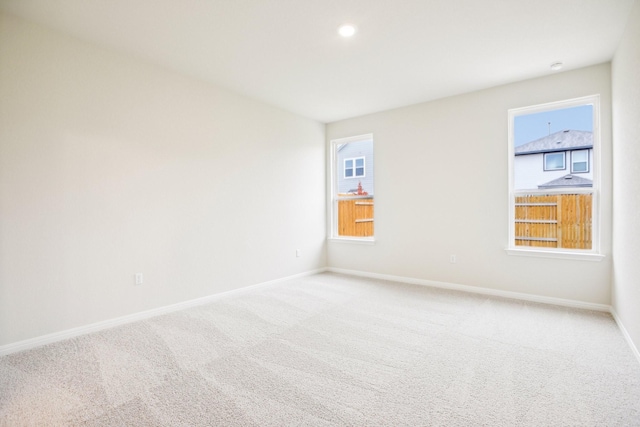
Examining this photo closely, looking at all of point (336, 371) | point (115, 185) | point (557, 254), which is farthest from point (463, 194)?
point (115, 185)

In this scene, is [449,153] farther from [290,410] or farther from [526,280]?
[290,410]

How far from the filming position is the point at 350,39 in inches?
113

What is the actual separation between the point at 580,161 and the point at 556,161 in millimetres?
220

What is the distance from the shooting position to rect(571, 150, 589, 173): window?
3.56 metres

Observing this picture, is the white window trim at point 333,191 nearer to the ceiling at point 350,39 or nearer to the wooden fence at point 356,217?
the wooden fence at point 356,217

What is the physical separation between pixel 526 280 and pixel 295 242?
3.16 meters

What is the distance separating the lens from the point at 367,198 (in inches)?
208

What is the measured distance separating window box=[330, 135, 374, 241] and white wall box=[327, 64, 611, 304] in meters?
0.21

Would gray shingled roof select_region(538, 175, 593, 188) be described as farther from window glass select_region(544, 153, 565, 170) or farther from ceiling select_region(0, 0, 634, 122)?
ceiling select_region(0, 0, 634, 122)

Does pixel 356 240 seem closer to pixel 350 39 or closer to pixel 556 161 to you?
pixel 556 161

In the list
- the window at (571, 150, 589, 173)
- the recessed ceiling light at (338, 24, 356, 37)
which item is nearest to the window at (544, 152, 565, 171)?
the window at (571, 150, 589, 173)

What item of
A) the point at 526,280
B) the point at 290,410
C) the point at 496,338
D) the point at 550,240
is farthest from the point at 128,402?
the point at 550,240

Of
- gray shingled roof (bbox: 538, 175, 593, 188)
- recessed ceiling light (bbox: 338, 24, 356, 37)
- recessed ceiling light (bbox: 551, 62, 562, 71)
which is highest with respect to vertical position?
recessed ceiling light (bbox: 551, 62, 562, 71)

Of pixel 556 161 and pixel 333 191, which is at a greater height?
pixel 556 161
